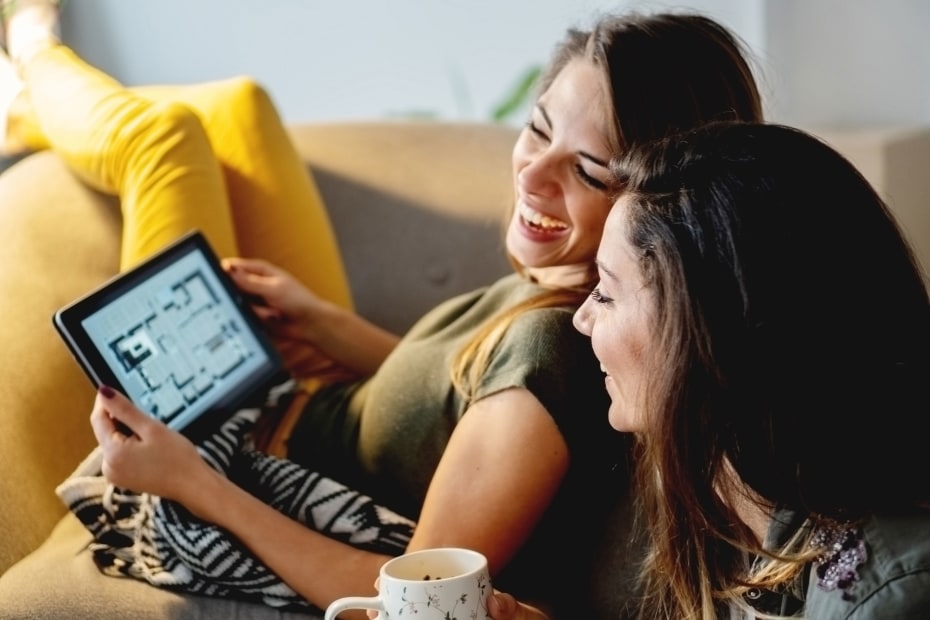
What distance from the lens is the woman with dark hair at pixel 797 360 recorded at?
86 centimetres

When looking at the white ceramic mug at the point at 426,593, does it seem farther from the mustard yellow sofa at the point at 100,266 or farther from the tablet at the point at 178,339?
the tablet at the point at 178,339

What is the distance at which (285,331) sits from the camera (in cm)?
162

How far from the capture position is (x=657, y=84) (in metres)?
1.20

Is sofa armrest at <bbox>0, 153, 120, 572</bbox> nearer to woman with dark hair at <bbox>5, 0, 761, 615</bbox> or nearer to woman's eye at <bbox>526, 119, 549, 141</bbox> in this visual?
woman with dark hair at <bbox>5, 0, 761, 615</bbox>

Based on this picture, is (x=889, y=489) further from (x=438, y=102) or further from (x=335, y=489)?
(x=438, y=102)

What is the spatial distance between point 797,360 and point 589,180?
0.42 meters

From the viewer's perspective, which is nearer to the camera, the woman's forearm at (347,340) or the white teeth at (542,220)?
the white teeth at (542,220)

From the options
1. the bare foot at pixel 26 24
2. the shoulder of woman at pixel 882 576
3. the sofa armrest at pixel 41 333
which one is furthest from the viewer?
the bare foot at pixel 26 24

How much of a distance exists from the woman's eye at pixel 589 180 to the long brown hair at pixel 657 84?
0.15 feet

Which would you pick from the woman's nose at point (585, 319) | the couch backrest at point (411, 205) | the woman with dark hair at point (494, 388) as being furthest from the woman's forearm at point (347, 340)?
the woman's nose at point (585, 319)

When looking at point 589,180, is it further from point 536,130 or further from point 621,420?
point 621,420

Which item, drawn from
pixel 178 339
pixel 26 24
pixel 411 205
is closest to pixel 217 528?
pixel 178 339

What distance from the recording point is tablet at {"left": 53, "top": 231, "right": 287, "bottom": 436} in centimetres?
125

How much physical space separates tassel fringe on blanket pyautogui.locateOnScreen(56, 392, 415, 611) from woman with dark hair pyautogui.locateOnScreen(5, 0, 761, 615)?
0.04 feet
